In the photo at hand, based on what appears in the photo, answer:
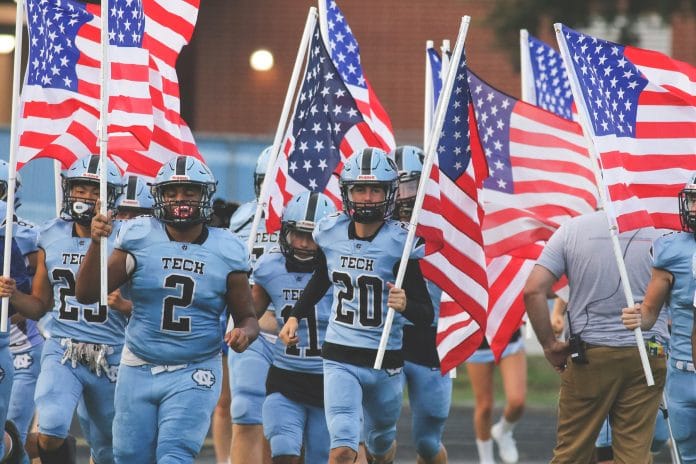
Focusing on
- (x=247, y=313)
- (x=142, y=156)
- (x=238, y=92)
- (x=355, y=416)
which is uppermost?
(x=238, y=92)

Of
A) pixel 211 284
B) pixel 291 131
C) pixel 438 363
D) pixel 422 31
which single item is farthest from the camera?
pixel 422 31

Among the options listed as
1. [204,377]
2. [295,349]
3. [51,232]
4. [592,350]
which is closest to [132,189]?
[51,232]

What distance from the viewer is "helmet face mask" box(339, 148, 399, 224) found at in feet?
31.4

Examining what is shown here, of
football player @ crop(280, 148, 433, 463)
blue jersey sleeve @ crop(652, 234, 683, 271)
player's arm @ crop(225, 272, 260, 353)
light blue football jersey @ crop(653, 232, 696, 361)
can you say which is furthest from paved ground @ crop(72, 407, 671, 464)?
blue jersey sleeve @ crop(652, 234, 683, 271)

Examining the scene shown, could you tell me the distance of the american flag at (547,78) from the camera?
46.3 feet

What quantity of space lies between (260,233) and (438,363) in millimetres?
1947

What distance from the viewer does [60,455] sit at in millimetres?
9844

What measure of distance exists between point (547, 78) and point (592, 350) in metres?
5.05

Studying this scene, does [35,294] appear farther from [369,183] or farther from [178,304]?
[369,183]

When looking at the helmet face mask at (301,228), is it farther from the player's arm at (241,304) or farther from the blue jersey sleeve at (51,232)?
the player's arm at (241,304)

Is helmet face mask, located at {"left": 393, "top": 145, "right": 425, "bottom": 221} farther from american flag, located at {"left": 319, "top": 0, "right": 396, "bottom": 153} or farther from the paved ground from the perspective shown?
the paved ground

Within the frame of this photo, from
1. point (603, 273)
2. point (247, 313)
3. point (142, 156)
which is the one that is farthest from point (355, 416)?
point (142, 156)

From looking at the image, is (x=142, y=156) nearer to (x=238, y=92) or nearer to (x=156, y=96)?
(x=156, y=96)

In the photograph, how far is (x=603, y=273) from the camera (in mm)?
9539
